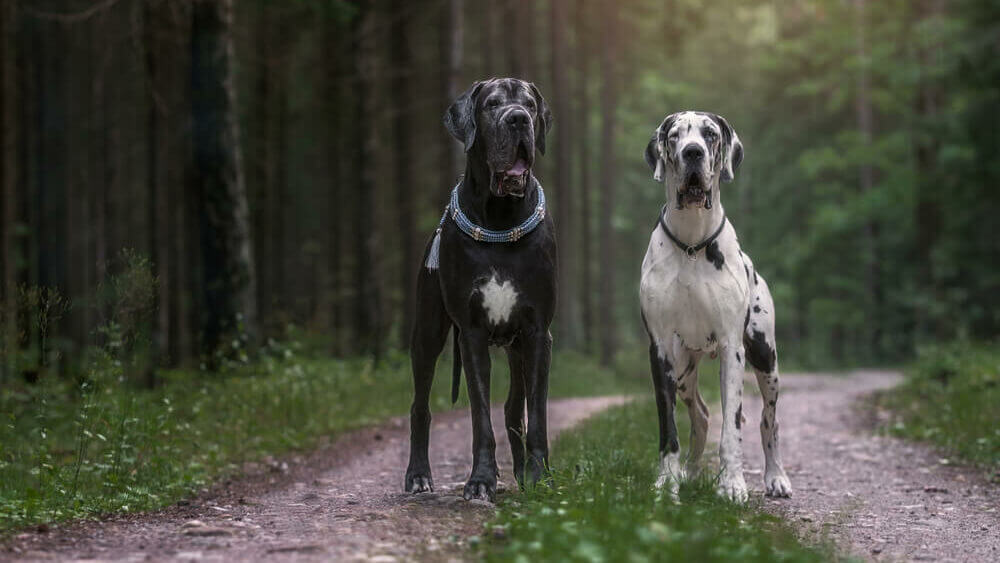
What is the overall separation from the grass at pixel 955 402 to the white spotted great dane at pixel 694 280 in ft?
13.1

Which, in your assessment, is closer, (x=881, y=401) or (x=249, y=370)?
(x=249, y=370)

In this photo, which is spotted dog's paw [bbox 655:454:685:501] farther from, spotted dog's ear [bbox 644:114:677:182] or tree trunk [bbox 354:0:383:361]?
tree trunk [bbox 354:0:383:361]

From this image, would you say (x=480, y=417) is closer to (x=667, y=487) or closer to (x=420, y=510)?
(x=420, y=510)

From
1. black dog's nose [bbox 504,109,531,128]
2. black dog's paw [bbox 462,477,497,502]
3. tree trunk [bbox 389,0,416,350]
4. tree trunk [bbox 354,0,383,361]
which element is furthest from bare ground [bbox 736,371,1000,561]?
tree trunk [bbox 389,0,416,350]

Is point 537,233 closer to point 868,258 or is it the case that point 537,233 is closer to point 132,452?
point 132,452

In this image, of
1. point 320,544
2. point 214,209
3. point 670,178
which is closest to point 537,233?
point 670,178

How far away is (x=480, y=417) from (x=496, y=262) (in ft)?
3.28

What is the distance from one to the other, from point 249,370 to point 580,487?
687 centimetres

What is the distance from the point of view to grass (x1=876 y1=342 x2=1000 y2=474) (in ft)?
35.9

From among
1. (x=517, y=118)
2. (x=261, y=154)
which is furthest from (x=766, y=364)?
(x=261, y=154)

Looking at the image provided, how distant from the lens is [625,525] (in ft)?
16.0

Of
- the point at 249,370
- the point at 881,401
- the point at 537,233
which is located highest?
the point at 537,233

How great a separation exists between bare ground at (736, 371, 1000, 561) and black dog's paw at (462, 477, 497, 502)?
74.7 inches

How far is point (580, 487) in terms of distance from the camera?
238 inches
